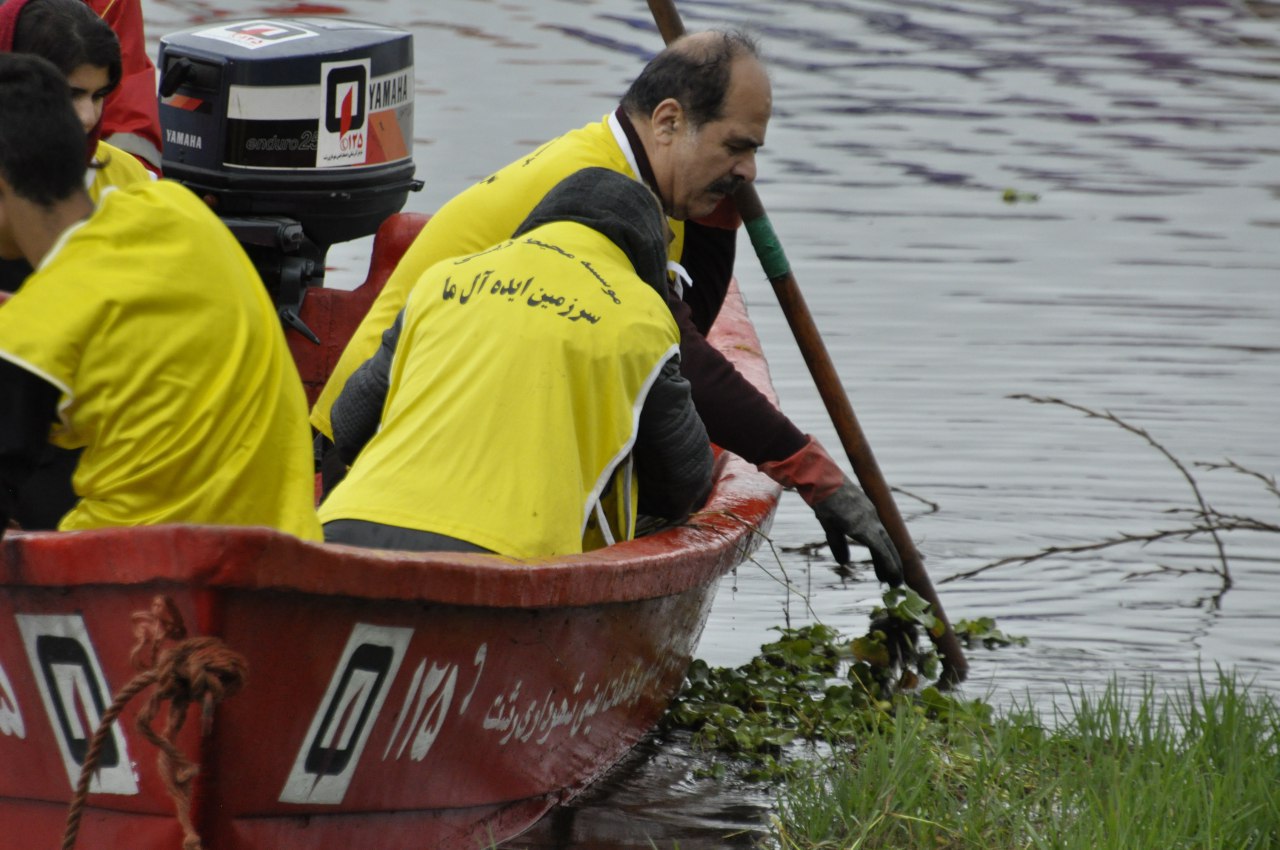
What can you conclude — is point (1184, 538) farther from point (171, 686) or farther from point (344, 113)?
point (171, 686)

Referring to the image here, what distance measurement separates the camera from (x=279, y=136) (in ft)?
18.6

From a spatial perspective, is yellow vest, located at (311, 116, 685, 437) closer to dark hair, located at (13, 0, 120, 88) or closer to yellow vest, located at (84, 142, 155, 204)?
yellow vest, located at (84, 142, 155, 204)

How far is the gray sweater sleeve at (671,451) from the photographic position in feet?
13.0

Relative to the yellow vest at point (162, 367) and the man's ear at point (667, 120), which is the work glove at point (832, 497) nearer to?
the man's ear at point (667, 120)

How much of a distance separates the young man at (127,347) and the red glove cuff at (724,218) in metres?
2.24

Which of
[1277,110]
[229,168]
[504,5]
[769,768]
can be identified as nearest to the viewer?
[769,768]

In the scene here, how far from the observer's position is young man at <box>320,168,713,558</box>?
3713 millimetres

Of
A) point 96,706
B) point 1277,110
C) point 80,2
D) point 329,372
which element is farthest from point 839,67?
point 96,706

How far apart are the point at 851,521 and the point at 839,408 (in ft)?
2.50

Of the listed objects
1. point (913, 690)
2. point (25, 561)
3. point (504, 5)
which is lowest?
point (504, 5)

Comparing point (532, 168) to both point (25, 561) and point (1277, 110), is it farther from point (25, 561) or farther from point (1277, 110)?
point (1277, 110)

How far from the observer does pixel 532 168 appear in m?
4.79

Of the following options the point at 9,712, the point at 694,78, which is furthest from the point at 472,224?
the point at 9,712

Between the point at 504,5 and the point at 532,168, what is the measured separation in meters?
13.9
